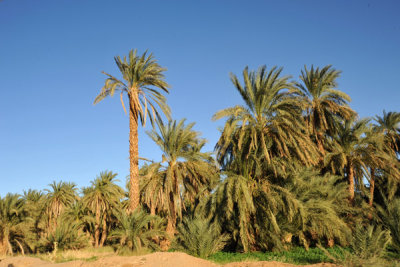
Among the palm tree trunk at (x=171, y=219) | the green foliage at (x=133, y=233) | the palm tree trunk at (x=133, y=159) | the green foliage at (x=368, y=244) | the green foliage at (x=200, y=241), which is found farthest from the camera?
the palm tree trunk at (x=171, y=219)

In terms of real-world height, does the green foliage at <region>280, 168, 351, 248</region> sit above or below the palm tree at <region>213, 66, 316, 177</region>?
below

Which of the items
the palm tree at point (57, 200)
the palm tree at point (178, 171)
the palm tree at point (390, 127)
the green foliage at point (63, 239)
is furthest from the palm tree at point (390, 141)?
the palm tree at point (57, 200)

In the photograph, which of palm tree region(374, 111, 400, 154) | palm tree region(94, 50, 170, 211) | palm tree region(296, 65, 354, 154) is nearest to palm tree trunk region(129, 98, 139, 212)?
palm tree region(94, 50, 170, 211)

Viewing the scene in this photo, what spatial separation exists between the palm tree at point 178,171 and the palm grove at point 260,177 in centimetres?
7

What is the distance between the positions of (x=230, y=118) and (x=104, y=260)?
8821 mm

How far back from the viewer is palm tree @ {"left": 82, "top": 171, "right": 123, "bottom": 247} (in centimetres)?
2764

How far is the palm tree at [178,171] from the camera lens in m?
20.8

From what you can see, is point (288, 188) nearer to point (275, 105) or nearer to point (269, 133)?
point (269, 133)

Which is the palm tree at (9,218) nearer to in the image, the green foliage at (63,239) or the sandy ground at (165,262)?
the green foliage at (63,239)

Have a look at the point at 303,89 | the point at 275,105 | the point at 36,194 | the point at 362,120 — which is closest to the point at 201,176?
the point at 275,105

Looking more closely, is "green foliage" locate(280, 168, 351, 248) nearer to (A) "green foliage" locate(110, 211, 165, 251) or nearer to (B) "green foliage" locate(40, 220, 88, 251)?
(A) "green foliage" locate(110, 211, 165, 251)

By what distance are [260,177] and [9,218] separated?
23.6m

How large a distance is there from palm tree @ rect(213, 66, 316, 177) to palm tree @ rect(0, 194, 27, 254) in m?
21.0

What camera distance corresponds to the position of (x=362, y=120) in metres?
20.6
